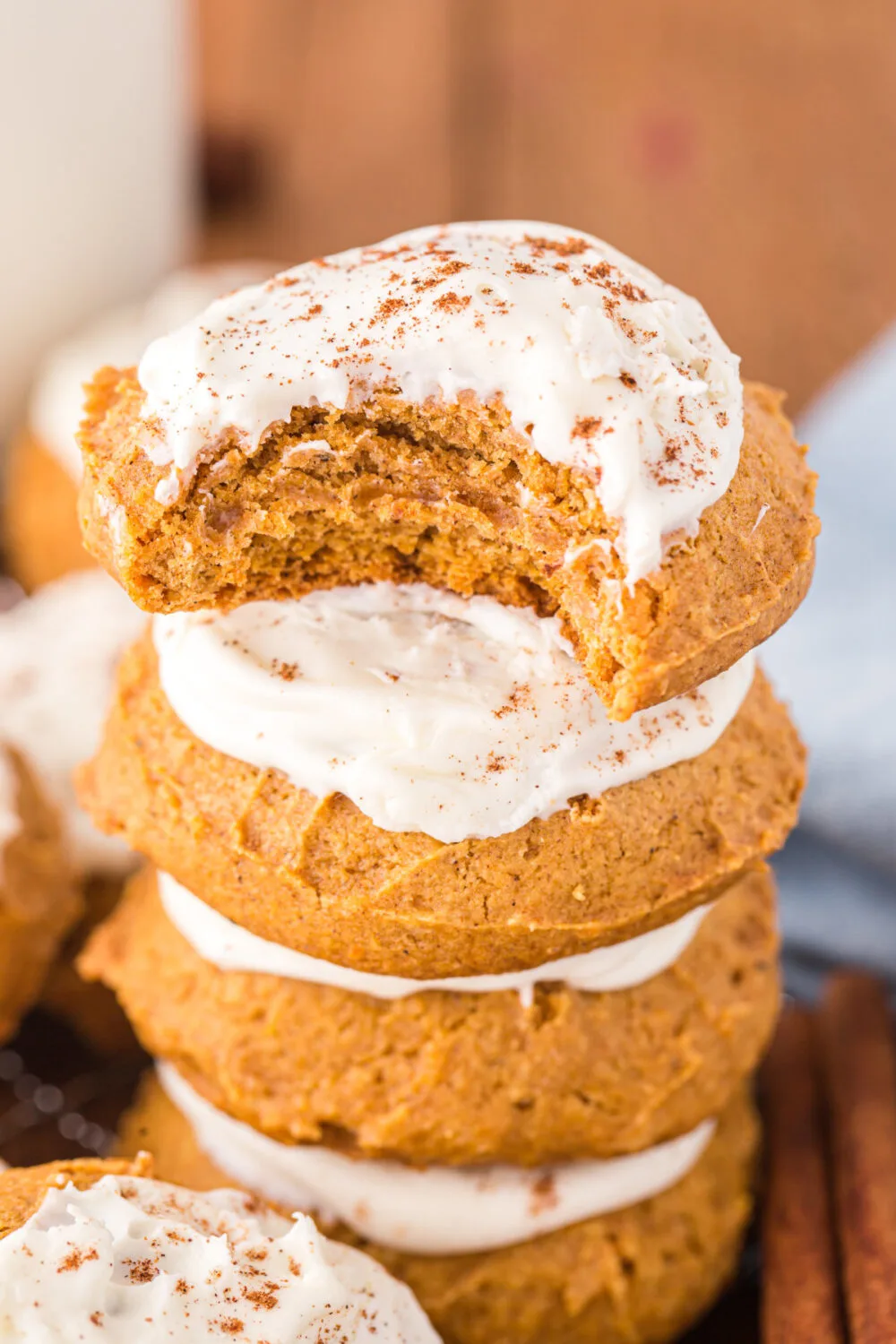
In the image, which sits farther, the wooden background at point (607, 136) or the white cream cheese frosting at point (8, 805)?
the wooden background at point (607, 136)

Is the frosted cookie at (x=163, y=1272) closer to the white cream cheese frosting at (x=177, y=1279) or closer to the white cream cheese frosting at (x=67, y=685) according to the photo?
the white cream cheese frosting at (x=177, y=1279)

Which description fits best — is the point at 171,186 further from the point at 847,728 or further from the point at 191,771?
the point at 191,771

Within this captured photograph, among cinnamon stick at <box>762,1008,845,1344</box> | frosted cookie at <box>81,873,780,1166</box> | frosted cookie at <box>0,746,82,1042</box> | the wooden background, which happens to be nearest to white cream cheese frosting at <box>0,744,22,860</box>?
frosted cookie at <box>0,746,82,1042</box>

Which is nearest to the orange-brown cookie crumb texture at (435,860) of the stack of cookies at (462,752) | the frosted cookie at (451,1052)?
the stack of cookies at (462,752)

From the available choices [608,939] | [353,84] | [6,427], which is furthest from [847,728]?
[353,84]

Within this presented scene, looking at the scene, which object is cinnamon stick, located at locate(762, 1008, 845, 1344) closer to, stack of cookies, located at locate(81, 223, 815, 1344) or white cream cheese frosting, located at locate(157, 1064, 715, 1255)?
stack of cookies, located at locate(81, 223, 815, 1344)

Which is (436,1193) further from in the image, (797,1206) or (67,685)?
(67,685)
